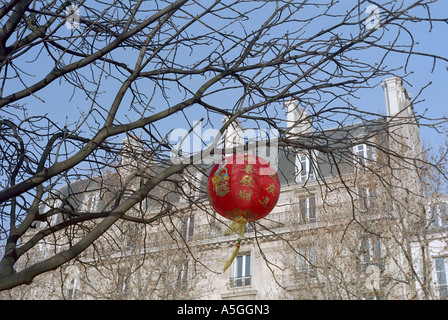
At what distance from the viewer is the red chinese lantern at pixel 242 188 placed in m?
3.63

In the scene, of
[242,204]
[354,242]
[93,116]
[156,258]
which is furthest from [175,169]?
[156,258]

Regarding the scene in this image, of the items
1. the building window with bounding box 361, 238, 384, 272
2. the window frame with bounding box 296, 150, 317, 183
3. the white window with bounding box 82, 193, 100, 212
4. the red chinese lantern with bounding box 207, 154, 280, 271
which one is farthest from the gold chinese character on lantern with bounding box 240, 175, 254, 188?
the building window with bounding box 361, 238, 384, 272

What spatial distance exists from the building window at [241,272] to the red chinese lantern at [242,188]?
13725mm

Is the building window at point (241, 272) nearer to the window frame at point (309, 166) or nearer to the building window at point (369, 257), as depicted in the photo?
the window frame at point (309, 166)

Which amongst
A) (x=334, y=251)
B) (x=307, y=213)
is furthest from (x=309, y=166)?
(x=307, y=213)

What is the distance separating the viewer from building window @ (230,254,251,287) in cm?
1716

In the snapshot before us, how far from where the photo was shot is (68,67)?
3617 mm

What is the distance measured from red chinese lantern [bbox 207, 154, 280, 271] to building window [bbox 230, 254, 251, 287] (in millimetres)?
13725

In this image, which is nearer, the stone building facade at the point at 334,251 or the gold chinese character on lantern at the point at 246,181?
the gold chinese character on lantern at the point at 246,181

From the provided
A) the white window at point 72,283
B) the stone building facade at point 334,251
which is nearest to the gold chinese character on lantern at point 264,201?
the stone building facade at point 334,251

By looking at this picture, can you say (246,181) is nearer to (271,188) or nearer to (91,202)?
(271,188)

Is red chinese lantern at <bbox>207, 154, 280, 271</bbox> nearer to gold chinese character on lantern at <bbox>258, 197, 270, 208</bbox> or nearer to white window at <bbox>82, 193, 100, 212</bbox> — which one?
gold chinese character on lantern at <bbox>258, 197, 270, 208</bbox>
